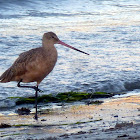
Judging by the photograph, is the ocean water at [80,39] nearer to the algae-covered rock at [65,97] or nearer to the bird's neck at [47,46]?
the algae-covered rock at [65,97]

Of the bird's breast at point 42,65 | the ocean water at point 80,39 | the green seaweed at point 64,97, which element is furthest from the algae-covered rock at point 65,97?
the bird's breast at point 42,65

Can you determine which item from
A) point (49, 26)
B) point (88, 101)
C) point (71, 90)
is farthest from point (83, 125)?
point (49, 26)

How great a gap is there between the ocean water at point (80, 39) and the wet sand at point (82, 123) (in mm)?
1365

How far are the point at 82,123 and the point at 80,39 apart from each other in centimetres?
760

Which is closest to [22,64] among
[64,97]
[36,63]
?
[36,63]

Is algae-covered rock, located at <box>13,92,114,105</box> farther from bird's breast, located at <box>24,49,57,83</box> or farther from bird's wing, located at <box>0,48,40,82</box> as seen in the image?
bird's breast, located at <box>24,49,57,83</box>

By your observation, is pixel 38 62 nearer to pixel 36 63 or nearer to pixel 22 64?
pixel 36 63

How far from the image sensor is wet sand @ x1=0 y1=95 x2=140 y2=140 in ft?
17.3

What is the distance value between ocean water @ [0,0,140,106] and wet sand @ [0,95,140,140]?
53.7 inches

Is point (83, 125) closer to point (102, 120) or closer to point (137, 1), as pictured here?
point (102, 120)

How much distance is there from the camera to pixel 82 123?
20.4 feet

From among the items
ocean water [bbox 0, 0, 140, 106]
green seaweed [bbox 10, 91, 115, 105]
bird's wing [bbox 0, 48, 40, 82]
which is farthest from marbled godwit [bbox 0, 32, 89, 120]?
ocean water [bbox 0, 0, 140, 106]

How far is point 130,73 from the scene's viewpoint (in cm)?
979

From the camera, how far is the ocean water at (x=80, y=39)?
9.04 meters
